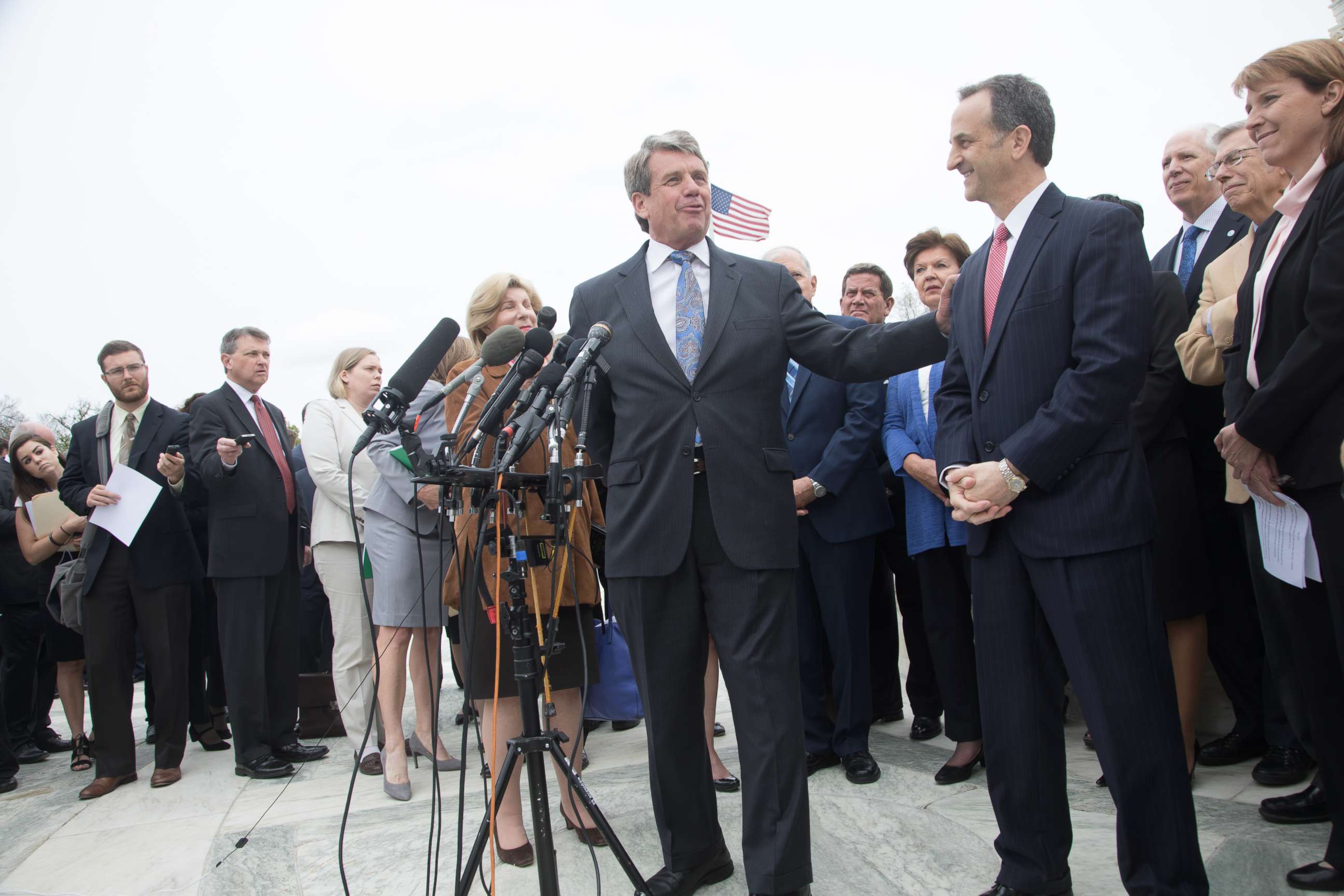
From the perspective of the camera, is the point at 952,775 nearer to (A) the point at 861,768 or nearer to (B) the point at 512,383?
(A) the point at 861,768

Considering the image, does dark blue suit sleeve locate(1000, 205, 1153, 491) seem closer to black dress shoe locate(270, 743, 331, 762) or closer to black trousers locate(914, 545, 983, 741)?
black trousers locate(914, 545, 983, 741)

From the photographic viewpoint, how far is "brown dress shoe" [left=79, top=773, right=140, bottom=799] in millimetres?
4703

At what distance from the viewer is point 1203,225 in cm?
397

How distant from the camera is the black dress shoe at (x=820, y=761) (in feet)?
13.1

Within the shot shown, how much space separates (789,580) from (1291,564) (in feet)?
4.55

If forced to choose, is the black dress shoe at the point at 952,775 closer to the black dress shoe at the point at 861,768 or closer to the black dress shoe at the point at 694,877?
the black dress shoe at the point at 861,768

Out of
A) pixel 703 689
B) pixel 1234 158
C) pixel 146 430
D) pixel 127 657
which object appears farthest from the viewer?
pixel 146 430

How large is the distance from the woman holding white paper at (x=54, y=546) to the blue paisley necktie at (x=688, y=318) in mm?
4239

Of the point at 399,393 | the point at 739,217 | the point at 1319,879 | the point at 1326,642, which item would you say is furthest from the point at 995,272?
the point at 739,217

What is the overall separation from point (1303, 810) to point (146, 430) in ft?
18.4

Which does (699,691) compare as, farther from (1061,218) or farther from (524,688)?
(1061,218)

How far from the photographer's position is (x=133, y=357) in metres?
5.30

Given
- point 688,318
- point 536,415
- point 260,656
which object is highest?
point 688,318

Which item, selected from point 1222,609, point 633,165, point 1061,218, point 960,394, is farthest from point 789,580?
point 1222,609
